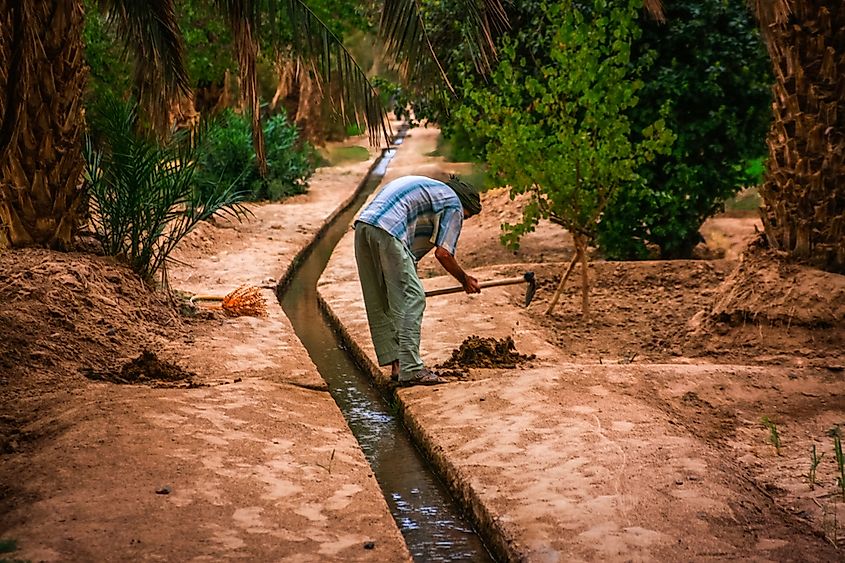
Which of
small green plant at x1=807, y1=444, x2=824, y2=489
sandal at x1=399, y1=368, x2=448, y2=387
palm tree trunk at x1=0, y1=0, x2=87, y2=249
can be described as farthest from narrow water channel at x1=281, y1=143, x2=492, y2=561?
palm tree trunk at x1=0, y1=0, x2=87, y2=249

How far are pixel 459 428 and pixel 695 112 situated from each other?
644 cm

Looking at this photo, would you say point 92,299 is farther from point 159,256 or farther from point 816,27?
point 816,27

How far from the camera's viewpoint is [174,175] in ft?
27.9

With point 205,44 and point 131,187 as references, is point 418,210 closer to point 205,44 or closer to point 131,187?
point 131,187

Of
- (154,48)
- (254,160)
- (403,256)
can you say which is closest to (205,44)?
(254,160)

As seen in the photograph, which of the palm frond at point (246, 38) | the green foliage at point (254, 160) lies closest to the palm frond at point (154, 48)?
the palm frond at point (246, 38)

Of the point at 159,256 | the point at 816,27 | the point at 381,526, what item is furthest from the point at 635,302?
the point at 381,526

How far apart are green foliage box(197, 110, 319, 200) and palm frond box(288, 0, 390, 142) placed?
7405 millimetres

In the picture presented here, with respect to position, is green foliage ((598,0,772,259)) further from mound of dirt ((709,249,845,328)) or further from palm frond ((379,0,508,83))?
palm frond ((379,0,508,83))

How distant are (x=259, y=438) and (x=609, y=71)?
16.0 feet

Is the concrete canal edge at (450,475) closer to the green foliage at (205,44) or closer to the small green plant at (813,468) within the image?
the small green plant at (813,468)

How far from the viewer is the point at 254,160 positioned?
53.2 ft

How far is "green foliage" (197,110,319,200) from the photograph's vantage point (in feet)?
53.9

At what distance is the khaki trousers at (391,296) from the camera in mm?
6879
